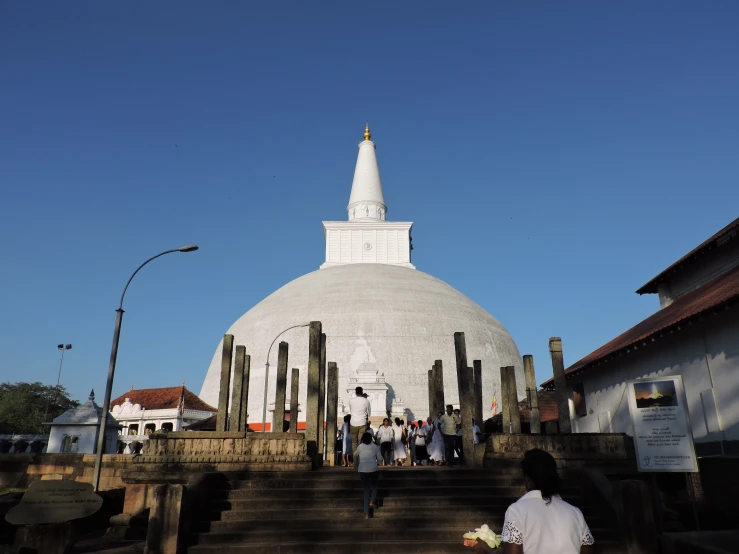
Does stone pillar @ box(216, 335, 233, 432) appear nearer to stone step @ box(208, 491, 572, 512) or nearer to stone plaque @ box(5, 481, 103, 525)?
stone step @ box(208, 491, 572, 512)

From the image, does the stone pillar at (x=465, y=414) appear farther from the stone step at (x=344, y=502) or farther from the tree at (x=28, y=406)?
the tree at (x=28, y=406)

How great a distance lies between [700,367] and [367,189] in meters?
41.5

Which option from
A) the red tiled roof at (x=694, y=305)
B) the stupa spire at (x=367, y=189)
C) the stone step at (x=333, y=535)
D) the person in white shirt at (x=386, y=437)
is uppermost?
the stupa spire at (x=367, y=189)

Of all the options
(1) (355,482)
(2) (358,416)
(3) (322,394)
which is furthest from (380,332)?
(1) (355,482)

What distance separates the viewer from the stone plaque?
26.9ft

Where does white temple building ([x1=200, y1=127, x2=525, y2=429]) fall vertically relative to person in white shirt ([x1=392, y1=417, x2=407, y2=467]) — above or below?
above

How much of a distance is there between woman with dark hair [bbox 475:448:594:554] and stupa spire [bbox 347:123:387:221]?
5027cm

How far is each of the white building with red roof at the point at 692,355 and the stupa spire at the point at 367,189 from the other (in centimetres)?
3253

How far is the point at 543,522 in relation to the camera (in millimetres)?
3742

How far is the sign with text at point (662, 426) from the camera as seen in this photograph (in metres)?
9.37

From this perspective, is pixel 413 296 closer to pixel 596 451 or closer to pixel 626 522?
pixel 596 451

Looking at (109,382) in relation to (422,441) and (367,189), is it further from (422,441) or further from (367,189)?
(367,189)

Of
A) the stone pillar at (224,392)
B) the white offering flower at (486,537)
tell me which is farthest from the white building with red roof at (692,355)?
the stone pillar at (224,392)

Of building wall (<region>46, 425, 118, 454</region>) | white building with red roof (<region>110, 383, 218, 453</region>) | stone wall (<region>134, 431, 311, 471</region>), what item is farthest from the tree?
stone wall (<region>134, 431, 311, 471</region>)
